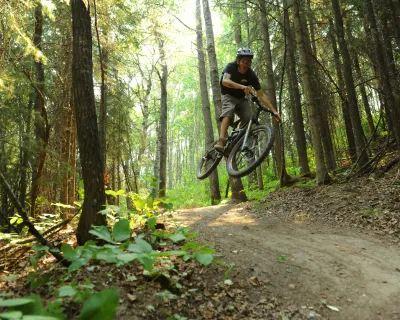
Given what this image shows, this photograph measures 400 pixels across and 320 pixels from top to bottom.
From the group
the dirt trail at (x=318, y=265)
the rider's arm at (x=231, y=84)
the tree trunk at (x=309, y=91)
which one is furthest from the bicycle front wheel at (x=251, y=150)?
the tree trunk at (x=309, y=91)

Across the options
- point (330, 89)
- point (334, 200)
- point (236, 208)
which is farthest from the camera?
point (330, 89)

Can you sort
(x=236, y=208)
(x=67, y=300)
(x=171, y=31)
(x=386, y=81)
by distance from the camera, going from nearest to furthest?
(x=67, y=300) → (x=386, y=81) → (x=236, y=208) → (x=171, y=31)

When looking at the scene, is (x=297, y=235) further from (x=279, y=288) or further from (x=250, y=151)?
(x=279, y=288)

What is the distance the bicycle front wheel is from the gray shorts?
47 centimetres

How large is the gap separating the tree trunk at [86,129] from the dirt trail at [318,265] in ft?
5.86

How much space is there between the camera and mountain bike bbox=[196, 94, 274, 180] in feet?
18.6

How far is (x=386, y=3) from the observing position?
795 cm

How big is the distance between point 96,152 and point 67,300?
5.99 feet

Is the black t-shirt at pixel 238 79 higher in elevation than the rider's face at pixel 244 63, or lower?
lower

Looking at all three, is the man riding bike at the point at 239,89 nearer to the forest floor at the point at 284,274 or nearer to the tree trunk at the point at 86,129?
the forest floor at the point at 284,274

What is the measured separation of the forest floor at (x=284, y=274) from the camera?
322 cm

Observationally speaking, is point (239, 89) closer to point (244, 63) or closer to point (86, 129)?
point (244, 63)

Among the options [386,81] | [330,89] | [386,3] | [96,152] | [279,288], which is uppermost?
[386,3]

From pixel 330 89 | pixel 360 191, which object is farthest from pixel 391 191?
pixel 330 89
